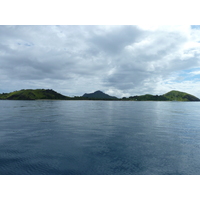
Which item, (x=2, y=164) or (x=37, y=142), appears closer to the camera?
(x=2, y=164)

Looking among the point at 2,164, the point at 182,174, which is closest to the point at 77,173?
the point at 2,164

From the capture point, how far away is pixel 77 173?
1201 centimetres

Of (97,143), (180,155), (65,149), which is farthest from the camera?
(97,143)

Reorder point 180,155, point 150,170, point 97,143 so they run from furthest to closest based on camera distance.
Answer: point 97,143, point 180,155, point 150,170

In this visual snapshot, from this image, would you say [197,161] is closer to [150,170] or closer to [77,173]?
[150,170]

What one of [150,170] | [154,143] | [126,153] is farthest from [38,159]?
[154,143]

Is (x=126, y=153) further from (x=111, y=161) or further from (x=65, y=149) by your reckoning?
(x=65, y=149)

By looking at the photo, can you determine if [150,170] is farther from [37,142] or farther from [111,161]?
[37,142]

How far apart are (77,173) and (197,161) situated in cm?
1270

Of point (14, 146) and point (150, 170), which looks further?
point (14, 146)

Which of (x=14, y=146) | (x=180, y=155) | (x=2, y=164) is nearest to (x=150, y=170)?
(x=180, y=155)
